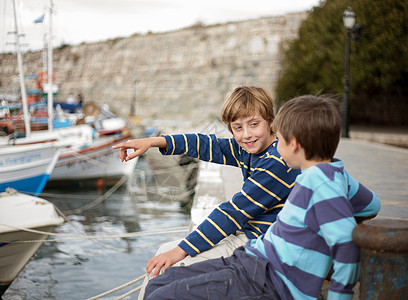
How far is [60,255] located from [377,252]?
658 centimetres

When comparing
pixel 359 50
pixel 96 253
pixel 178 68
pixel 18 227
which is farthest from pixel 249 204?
pixel 178 68

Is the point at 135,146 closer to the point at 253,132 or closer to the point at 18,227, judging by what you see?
the point at 253,132

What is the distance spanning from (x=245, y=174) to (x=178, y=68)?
50.5 metres

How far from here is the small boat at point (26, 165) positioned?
9812 millimetres

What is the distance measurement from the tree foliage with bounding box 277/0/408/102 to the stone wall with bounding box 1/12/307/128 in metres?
13.5

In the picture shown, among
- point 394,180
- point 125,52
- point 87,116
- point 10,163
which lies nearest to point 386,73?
point 87,116

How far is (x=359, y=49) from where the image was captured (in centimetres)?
2148

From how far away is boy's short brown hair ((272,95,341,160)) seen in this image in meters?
1.67

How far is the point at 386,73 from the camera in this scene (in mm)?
19953

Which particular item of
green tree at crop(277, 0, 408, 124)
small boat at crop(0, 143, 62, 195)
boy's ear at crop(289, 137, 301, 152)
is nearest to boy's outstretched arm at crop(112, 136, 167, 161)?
boy's ear at crop(289, 137, 301, 152)

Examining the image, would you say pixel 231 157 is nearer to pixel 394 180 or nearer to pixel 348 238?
pixel 348 238

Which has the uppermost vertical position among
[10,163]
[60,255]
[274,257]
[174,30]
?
[174,30]

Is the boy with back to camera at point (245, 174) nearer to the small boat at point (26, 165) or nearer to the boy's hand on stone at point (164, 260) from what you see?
the boy's hand on stone at point (164, 260)

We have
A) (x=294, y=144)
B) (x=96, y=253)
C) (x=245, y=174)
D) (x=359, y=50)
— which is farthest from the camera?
(x=359, y=50)
